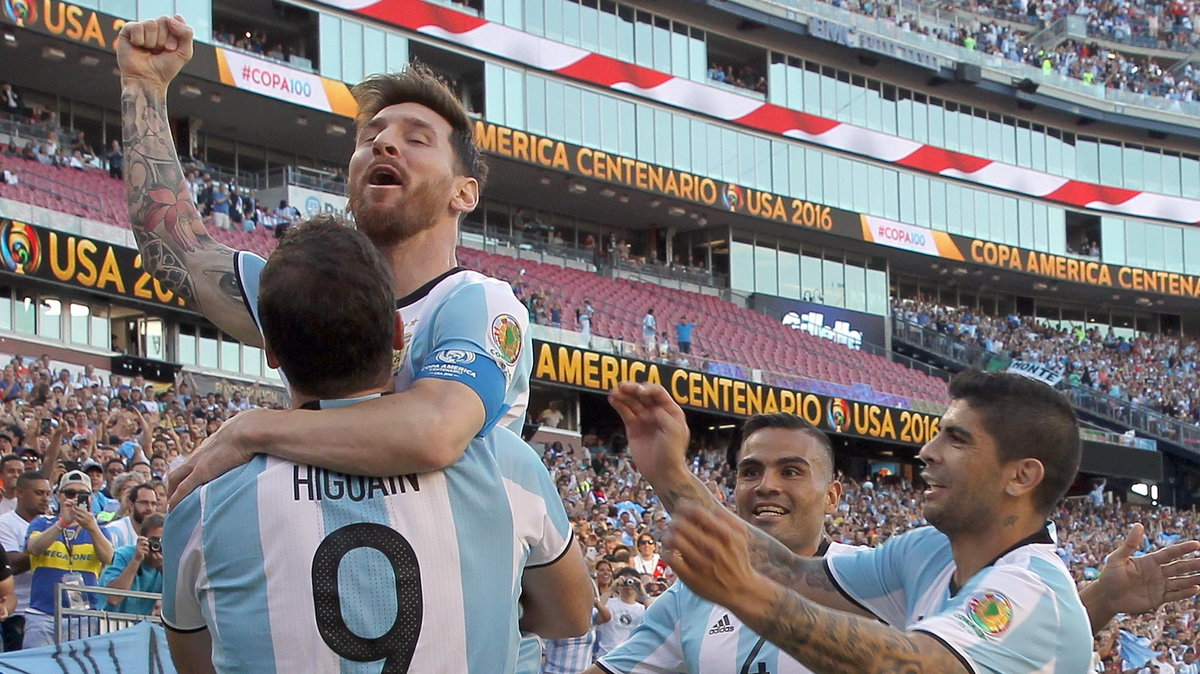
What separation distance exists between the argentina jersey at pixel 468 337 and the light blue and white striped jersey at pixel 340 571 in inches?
11.0

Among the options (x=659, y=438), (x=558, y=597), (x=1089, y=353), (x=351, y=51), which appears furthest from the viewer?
(x=1089, y=353)

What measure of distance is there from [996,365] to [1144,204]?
12205 millimetres

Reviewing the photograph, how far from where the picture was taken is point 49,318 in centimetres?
2567

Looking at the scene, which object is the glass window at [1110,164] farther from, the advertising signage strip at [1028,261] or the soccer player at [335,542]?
the soccer player at [335,542]

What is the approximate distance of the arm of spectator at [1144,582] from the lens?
14.5ft

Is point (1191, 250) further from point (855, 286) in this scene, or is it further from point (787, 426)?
point (787, 426)

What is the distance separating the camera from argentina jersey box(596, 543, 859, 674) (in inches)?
190

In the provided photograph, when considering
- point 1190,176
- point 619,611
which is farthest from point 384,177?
point 1190,176

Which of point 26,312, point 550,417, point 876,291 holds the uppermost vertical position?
point 876,291

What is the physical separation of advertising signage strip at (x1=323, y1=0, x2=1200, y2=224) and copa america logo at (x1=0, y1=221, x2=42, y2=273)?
39.2 ft

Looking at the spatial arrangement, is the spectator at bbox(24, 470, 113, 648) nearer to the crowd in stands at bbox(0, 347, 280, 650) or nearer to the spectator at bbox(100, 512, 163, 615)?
the crowd in stands at bbox(0, 347, 280, 650)

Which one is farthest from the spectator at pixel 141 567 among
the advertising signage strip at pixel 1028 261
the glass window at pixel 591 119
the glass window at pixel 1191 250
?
the glass window at pixel 1191 250

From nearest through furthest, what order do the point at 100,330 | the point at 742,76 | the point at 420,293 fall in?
the point at 420,293
the point at 100,330
the point at 742,76

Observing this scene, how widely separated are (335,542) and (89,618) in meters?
5.26
